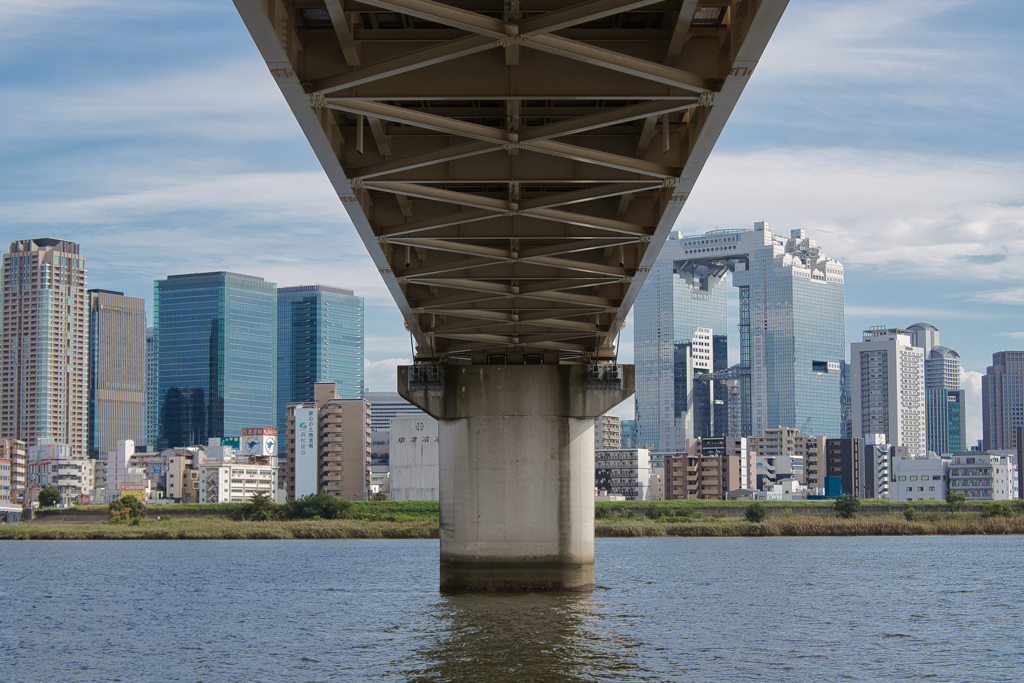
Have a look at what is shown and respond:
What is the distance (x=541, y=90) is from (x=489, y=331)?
2160 centimetres

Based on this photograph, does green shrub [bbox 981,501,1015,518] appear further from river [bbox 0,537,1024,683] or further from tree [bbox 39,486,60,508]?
tree [bbox 39,486,60,508]

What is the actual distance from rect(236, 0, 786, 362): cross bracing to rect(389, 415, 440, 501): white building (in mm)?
130192

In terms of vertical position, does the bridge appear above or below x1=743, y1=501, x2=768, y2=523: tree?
above

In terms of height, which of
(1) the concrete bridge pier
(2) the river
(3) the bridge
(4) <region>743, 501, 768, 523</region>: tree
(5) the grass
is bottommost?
(5) the grass

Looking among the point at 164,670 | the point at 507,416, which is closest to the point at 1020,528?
the point at 507,416

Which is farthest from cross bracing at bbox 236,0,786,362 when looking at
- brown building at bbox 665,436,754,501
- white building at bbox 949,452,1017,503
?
brown building at bbox 665,436,754,501

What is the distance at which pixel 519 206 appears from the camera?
22250mm

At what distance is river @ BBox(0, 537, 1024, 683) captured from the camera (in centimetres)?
2612

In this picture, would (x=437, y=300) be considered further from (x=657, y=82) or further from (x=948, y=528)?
(x=948, y=528)

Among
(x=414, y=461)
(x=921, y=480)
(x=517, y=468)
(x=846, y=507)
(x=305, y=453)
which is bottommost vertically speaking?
(x=846, y=507)

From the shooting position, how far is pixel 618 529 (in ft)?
352

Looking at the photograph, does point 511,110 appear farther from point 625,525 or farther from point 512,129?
point 625,525

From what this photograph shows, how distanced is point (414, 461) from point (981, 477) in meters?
82.9

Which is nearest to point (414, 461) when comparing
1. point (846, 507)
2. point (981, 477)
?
point (846, 507)
